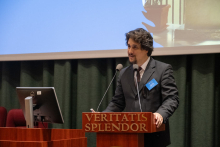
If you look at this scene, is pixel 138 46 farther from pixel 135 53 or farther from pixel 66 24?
pixel 66 24

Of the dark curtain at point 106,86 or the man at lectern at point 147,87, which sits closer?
the man at lectern at point 147,87

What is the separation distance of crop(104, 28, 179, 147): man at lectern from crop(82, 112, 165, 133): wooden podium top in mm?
254

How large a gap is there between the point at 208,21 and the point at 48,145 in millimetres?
2278

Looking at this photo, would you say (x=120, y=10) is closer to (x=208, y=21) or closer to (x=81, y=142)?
(x=208, y=21)

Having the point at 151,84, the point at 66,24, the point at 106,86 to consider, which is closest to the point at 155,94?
the point at 151,84

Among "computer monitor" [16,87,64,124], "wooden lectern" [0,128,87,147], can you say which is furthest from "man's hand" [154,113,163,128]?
"computer monitor" [16,87,64,124]

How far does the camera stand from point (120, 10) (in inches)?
143

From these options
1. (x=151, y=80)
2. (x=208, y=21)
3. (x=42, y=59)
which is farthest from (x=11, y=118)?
(x=208, y=21)

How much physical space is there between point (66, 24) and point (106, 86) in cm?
99

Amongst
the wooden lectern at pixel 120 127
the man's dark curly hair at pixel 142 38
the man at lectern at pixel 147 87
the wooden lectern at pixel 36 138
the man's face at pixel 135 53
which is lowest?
the wooden lectern at pixel 36 138

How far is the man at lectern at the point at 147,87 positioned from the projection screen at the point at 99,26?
98 centimetres

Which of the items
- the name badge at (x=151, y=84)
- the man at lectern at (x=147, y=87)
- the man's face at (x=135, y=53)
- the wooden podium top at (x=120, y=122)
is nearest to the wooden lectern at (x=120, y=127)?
the wooden podium top at (x=120, y=122)

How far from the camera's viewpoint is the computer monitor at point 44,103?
2295 millimetres

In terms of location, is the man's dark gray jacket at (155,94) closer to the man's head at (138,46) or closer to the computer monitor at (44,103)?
the man's head at (138,46)
